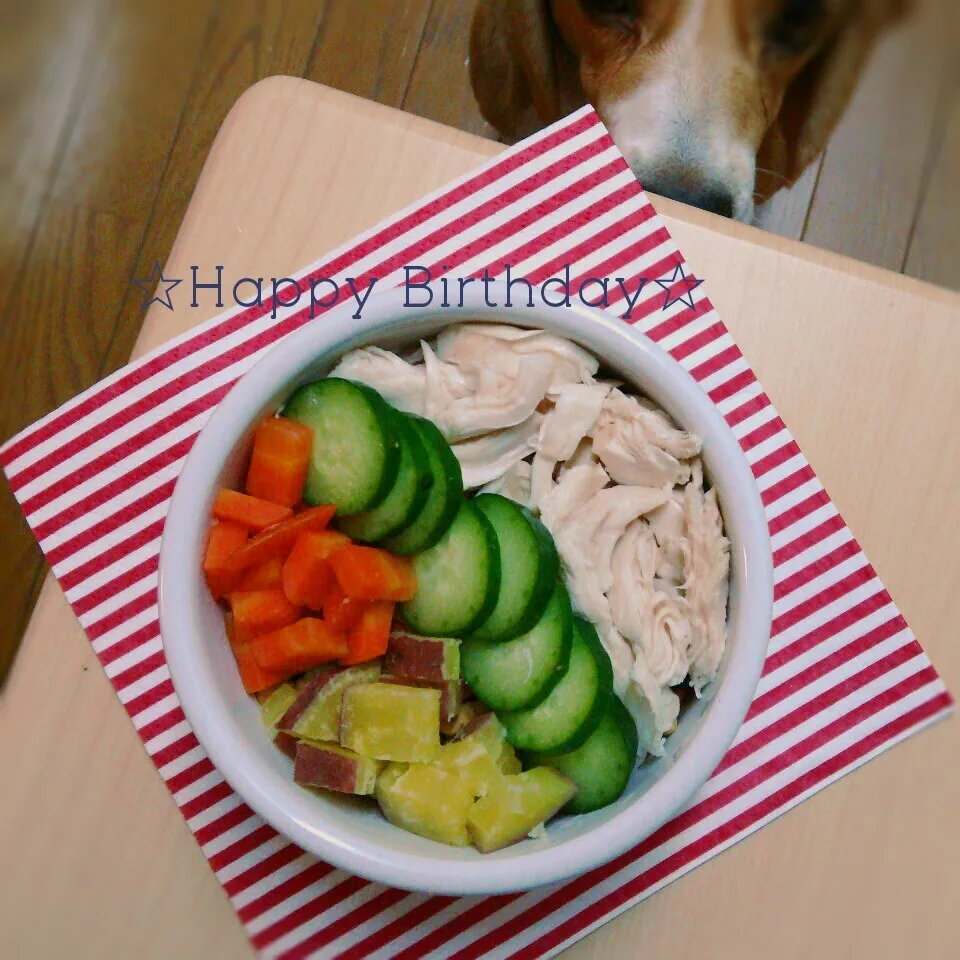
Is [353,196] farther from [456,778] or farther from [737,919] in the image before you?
[737,919]

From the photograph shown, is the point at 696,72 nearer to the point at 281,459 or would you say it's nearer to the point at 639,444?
the point at 639,444

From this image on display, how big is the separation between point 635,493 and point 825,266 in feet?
0.82

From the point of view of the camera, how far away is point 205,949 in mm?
626

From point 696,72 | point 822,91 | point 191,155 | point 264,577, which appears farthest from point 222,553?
point 191,155

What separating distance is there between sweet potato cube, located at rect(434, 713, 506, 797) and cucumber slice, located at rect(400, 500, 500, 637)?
59 mm

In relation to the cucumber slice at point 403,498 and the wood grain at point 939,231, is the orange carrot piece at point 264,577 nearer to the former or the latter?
the cucumber slice at point 403,498

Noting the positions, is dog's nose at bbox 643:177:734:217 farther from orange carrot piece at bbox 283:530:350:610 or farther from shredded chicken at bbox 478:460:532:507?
orange carrot piece at bbox 283:530:350:610

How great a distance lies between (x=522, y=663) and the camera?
0.52m

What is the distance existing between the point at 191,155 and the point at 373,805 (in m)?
1.13

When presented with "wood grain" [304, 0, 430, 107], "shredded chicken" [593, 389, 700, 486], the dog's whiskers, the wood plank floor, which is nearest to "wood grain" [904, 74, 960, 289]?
the wood plank floor

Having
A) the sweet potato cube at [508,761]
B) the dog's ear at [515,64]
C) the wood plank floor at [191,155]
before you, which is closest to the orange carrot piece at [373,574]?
the sweet potato cube at [508,761]

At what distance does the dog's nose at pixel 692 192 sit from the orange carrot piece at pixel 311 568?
0.55 meters

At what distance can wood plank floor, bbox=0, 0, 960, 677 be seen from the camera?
1349mm

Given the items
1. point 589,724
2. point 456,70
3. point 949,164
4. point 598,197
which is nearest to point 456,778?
point 589,724
